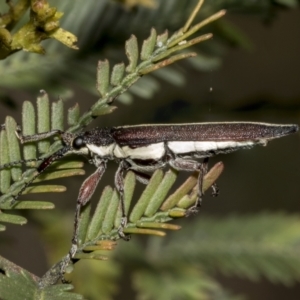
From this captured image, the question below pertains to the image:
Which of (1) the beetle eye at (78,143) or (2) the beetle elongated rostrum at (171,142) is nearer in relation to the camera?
(1) the beetle eye at (78,143)

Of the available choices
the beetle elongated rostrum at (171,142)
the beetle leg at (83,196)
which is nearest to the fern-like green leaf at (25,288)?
the beetle leg at (83,196)

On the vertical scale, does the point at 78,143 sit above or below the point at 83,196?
above

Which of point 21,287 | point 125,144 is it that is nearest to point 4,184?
point 21,287

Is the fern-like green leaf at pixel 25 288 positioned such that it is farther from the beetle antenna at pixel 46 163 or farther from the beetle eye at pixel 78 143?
the beetle eye at pixel 78 143

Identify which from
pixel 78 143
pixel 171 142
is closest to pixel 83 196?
pixel 78 143

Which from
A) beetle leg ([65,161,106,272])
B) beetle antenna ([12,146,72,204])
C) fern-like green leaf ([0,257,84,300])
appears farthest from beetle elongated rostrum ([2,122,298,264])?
fern-like green leaf ([0,257,84,300])

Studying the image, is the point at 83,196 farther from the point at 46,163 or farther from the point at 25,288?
the point at 25,288

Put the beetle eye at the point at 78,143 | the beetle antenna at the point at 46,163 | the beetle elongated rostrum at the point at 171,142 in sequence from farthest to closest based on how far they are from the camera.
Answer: the beetle elongated rostrum at the point at 171,142 < the beetle eye at the point at 78,143 < the beetle antenna at the point at 46,163

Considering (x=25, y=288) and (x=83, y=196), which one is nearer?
(x=25, y=288)
